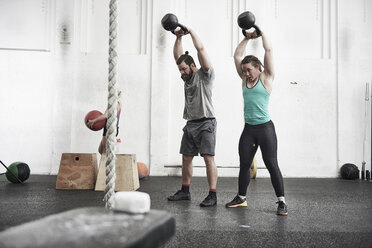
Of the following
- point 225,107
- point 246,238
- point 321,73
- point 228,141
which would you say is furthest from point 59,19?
point 246,238

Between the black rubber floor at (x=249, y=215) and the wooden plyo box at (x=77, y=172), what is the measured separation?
6.3 inches

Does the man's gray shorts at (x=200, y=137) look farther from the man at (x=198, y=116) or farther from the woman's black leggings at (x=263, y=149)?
the woman's black leggings at (x=263, y=149)

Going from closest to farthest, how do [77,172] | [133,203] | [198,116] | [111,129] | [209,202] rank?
[133,203] → [111,129] → [209,202] → [198,116] → [77,172]

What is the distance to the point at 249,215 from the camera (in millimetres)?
2258

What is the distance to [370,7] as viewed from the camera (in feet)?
18.0

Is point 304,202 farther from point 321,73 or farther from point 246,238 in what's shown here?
point 321,73

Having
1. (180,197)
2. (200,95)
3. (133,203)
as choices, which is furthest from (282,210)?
(133,203)

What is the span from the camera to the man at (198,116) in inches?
108

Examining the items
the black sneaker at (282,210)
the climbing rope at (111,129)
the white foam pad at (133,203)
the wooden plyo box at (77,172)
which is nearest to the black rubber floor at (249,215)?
the black sneaker at (282,210)

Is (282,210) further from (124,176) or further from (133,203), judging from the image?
(133,203)

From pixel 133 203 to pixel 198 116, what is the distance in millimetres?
1993

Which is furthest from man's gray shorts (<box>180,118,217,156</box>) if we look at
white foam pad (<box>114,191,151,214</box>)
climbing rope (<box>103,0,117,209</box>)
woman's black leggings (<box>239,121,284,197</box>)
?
white foam pad (<box>114,191,151,214</box>)

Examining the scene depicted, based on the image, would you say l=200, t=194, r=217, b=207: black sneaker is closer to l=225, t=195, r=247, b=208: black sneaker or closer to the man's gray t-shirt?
l=225, t=195, r=247, b=208: black sneaker

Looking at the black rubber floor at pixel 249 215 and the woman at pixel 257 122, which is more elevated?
the woman at pixel 257 122
